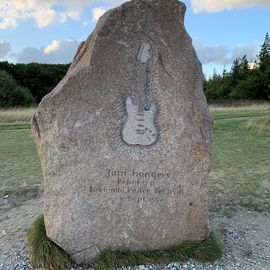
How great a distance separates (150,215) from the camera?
4.89 m

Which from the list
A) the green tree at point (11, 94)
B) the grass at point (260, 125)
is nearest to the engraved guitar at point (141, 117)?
the grass at point (260, 125)

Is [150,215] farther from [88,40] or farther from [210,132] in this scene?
[88,40]

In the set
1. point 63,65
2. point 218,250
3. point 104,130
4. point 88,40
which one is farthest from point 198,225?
point 63,65

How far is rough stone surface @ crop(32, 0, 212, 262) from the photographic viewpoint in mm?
4652

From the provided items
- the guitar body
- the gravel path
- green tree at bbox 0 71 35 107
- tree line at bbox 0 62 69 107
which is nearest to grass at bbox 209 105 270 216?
the gravel path

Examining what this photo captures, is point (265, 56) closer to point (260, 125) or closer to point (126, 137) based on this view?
point (260, 125)

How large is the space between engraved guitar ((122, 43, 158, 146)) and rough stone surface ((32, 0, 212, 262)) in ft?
0.04

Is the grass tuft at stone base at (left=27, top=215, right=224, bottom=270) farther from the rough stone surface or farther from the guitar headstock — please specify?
the guitar headstock

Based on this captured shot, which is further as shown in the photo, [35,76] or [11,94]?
[35,76]

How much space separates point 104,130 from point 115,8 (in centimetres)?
132

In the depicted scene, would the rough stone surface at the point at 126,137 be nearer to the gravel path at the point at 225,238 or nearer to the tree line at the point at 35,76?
the gravel path at the point at 225,238

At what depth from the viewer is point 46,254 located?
479 centimetres

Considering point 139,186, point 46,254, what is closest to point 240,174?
point 139,186

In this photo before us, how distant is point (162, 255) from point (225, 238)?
45.7 inches
